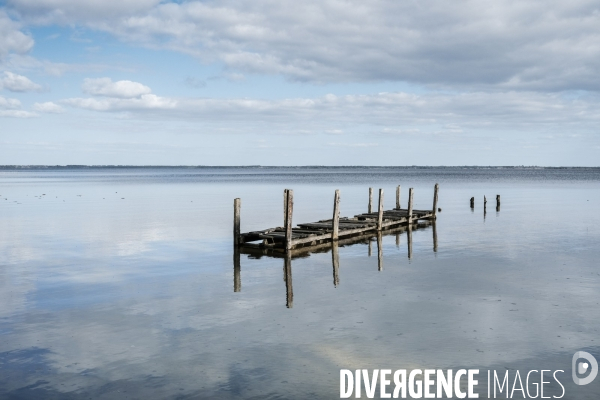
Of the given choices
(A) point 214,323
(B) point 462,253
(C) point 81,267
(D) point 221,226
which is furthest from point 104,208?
(A) point 214,323

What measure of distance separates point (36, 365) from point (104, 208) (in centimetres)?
3759

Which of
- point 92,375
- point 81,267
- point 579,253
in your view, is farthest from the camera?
point 579,253

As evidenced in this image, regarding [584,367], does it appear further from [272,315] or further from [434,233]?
[434,233]

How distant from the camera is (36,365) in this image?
1027cm

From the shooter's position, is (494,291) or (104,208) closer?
(494,291)

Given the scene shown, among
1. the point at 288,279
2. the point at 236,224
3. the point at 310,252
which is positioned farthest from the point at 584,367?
the point at 236,224

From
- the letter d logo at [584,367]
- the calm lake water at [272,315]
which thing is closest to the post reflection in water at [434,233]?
the calm lake water at [272,315]

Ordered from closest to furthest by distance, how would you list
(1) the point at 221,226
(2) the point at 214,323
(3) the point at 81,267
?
(2) the point at 214,323
(3) the point at 81,267
(1) the point at 221,226

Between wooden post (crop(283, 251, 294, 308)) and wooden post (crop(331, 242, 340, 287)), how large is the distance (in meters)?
1.47

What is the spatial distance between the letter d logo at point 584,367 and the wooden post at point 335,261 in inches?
306

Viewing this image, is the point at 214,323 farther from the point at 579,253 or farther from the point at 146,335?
the point at 579,253

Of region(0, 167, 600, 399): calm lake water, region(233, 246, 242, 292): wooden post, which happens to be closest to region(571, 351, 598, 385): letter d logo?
region(0, 167, 600, 399): calm lake water

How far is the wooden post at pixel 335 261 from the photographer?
18.0m

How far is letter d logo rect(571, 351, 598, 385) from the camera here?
32.0ft
